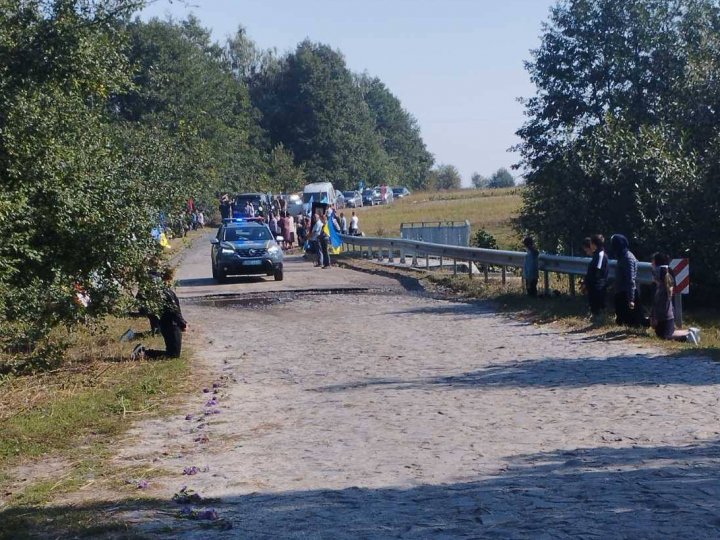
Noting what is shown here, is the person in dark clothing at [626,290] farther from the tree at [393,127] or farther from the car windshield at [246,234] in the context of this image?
the tree at [393,127]

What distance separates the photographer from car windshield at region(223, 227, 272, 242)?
30.5 metres

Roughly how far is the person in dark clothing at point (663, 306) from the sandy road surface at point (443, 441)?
2.04 feet

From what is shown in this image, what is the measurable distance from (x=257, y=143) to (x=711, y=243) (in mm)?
81475

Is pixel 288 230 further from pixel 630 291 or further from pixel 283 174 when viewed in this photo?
pixel 283 174

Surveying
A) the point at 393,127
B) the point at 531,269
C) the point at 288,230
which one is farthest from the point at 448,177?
the point at 531,269

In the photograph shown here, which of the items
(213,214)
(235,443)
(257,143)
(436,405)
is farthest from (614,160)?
(257,143)

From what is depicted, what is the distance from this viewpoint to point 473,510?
6.82 m

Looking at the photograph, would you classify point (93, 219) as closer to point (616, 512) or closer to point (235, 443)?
point (235, 443)

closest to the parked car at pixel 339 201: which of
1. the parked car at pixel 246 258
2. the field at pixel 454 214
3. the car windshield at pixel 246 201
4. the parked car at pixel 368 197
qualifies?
the field at pixel 454 214

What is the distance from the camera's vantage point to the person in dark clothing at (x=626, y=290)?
637 inches

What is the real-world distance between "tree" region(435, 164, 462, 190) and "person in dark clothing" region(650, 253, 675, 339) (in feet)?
528

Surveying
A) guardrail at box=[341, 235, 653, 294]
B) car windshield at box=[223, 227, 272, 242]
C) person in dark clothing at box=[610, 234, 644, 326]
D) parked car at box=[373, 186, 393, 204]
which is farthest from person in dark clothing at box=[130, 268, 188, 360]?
parked car at box=[373, 186, 393, 204]

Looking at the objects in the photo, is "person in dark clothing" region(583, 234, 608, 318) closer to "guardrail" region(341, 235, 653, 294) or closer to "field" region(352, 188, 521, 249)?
"guardrail" region(341, 235, 653, 294)

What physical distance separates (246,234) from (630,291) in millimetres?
16362
